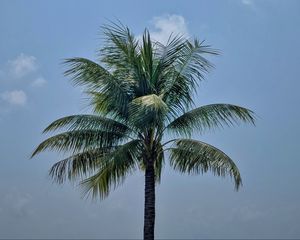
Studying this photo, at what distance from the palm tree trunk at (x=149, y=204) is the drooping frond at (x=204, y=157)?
4.75ft

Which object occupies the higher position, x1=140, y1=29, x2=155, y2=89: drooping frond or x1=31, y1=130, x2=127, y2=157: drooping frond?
x1=140, y1=29, x2=155, y2=89: drooping frond

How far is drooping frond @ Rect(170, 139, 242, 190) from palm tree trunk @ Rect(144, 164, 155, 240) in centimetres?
145

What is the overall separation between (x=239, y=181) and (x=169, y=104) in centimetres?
373

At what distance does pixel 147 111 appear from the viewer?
20.0 metres

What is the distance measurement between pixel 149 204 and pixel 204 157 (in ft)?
8.59

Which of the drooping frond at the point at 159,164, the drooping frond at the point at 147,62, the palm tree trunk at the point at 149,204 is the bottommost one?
the palm tree trunk at the point at 149,204

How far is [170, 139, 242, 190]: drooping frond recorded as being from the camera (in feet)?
70.9

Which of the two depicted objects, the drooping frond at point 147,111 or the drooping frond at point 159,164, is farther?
the drooping frond at point 159,164

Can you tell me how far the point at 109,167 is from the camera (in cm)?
2150

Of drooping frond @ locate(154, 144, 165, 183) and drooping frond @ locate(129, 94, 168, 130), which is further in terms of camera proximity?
drooping frond @ locate(154, 144, 165, 183)

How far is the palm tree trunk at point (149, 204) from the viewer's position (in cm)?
2077

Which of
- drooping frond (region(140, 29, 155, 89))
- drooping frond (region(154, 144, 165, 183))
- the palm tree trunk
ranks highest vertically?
drooping frond (region(140, 29, 155, 89))

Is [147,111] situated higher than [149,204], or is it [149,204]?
[147,111]

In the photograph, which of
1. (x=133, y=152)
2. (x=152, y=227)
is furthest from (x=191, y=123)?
(x=152, y=227)
